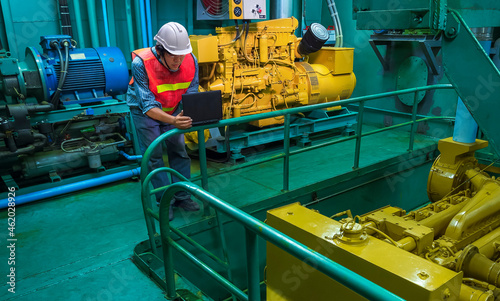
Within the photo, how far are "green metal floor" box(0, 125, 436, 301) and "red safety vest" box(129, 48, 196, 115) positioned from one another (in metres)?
1.11

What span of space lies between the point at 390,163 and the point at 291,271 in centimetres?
342

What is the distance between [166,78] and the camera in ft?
11.6

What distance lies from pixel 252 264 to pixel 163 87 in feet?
7.49

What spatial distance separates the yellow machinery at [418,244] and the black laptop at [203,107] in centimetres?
96

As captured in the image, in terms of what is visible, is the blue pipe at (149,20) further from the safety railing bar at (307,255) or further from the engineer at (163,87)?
the safety railing bar at (307,255)

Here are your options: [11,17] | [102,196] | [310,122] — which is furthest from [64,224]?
[310,122]

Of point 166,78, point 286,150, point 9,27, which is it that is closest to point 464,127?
point 286,150

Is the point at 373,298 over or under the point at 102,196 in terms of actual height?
over

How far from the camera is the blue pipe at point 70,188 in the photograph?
13.2 feet

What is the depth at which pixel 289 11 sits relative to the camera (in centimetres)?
631

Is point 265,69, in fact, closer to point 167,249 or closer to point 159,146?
point 159,146

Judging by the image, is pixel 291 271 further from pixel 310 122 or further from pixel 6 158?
pixel 310 122

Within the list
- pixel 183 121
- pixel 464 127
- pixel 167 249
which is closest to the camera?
pixel 167 249

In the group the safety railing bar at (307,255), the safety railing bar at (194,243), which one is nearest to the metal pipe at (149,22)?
the safety railing bar at (194,243)
